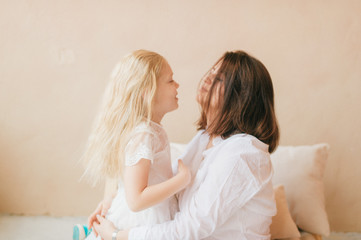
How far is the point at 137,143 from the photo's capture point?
1.35m

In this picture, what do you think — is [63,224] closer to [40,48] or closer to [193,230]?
[40,48]

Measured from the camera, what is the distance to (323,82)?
2.38 meters

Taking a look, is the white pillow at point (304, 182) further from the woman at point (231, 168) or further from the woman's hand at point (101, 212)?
the woman's hand at point (101, 212)

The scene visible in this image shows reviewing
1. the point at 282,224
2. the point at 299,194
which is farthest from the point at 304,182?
the point at 282,224

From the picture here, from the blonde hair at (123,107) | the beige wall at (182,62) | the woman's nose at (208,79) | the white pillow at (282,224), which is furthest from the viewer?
the beige wall at (182,62)

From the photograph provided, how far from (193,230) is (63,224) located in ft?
4.99

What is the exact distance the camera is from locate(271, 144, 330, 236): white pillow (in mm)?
1839

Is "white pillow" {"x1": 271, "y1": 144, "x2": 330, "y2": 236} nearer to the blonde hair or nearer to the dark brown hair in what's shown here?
the dark brown hair

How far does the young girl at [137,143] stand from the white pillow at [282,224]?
57 centimetres

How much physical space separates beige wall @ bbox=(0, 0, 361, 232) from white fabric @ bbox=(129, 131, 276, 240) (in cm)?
112

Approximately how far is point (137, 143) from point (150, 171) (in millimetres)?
157

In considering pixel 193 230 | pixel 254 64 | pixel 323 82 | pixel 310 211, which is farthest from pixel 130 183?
pixel 323 82

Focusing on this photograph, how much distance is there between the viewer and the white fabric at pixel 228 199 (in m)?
1.30

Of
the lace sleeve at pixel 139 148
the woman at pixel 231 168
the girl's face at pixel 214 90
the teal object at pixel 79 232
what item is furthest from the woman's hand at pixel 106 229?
the girl's face at pixel 214 90
